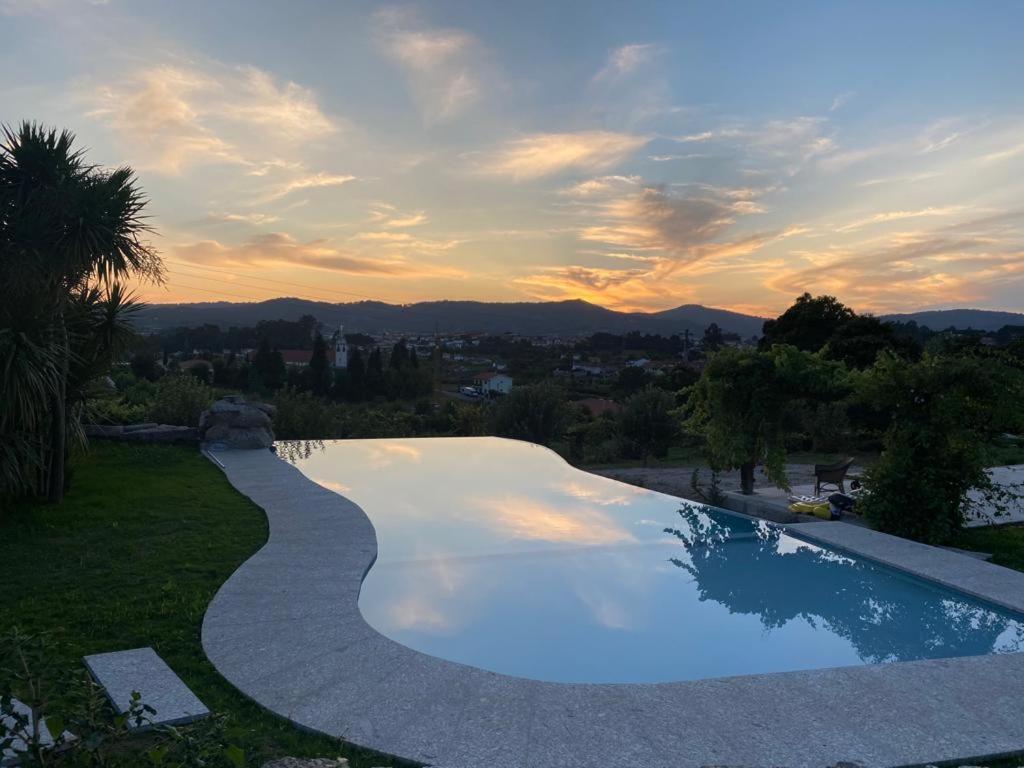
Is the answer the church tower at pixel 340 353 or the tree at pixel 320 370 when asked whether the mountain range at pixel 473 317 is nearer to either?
the church tower at pixel 340 353

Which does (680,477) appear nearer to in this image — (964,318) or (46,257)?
(46,257)

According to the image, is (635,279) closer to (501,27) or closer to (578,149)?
(578,149)

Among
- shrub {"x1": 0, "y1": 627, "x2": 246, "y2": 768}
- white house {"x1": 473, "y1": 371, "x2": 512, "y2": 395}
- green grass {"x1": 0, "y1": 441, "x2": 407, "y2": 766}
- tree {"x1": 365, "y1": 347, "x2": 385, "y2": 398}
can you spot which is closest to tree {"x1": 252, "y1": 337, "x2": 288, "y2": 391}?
tree {"x1": 365, "y1": 347, "x2": 385, "y2": 398}

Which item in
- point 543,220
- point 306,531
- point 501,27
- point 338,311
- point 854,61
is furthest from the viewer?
point 338,311

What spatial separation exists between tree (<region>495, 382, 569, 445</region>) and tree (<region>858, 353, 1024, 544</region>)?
10.4 m

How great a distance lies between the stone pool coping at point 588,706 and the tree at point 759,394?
190 inches

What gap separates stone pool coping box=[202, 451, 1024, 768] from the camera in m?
3.54

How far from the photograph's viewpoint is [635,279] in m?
22.5

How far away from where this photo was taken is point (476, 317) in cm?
6162

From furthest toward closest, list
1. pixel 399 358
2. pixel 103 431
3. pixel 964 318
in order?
1. pixel 964 318
2. pixel 399 358
3. pixel 103 431

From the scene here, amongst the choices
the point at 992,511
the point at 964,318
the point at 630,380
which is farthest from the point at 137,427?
the point at 964,318

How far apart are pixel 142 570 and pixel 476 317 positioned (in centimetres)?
5588

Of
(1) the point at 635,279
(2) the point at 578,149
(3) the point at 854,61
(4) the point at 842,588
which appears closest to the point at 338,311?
(1) the point at 635,279

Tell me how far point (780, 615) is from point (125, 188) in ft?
29.0
